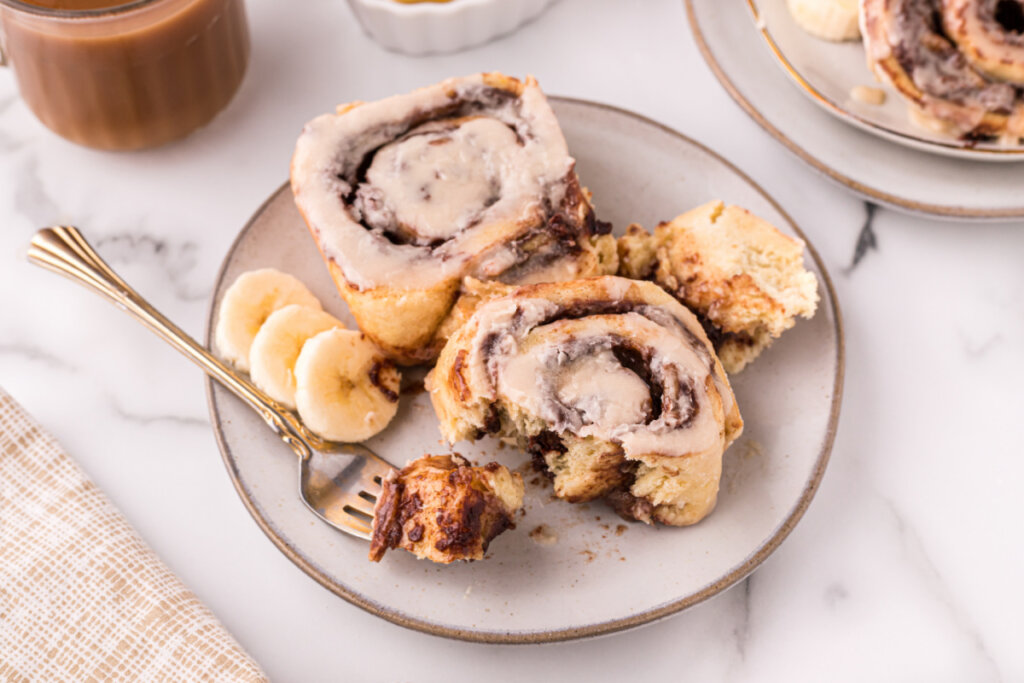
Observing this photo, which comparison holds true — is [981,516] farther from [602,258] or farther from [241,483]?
[241,483]

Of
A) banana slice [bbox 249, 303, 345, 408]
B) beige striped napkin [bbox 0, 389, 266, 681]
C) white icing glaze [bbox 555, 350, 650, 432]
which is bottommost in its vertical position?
beige striped napkin [bbox 0, 389, 266, 681]

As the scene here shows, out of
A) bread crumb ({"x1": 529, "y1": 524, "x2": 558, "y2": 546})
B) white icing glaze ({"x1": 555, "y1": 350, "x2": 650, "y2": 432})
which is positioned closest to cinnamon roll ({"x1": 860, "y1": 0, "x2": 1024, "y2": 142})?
white icing glaze ({"x1": 555, "y1": 350, "x2": 650, "y2": 432})

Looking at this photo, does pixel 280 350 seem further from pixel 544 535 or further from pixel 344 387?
pixel 544 535

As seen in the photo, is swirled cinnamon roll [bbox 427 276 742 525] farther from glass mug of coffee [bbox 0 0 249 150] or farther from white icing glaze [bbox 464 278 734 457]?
glass mug of coffee [bbox 0 0 249 150]

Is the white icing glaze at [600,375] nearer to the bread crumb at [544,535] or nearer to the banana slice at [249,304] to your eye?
the bread crumb at [544,535]

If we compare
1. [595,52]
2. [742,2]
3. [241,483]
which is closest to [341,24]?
[595,52]

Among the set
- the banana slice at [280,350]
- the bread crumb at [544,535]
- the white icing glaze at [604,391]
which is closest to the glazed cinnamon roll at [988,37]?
the white icing glaze at [604,391]

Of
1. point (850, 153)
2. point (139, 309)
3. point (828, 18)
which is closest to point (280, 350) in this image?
point (139, 309)
